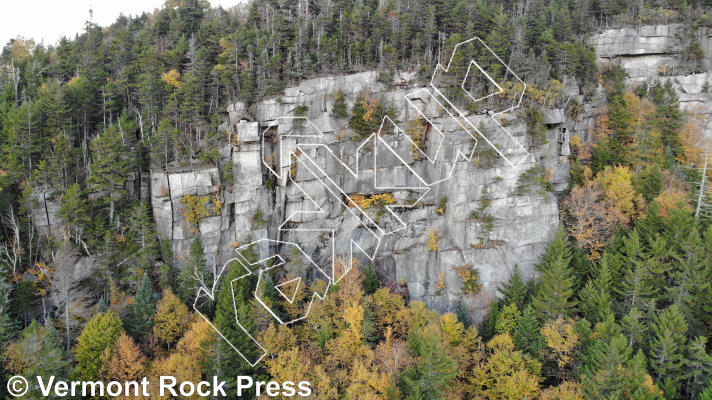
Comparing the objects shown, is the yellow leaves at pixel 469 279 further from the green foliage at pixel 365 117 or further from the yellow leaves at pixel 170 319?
the yellow leaves at pixel 170 319

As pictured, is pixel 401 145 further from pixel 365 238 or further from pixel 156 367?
pixel 156 367

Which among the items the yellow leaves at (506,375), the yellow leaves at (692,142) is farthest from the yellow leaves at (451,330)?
the yellow leaves at (692,142)

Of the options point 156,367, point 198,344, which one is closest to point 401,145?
point 198,344

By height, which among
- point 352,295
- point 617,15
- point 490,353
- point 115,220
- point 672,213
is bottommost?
point 490,353

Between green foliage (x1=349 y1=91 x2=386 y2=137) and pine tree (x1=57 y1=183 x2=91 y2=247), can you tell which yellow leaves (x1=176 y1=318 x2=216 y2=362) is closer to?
pine tree (x1=57 y1=183 x2=91 y2=247)

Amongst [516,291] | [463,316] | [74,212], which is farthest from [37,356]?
[516,291]

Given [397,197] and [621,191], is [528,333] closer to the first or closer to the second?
[621,191]
